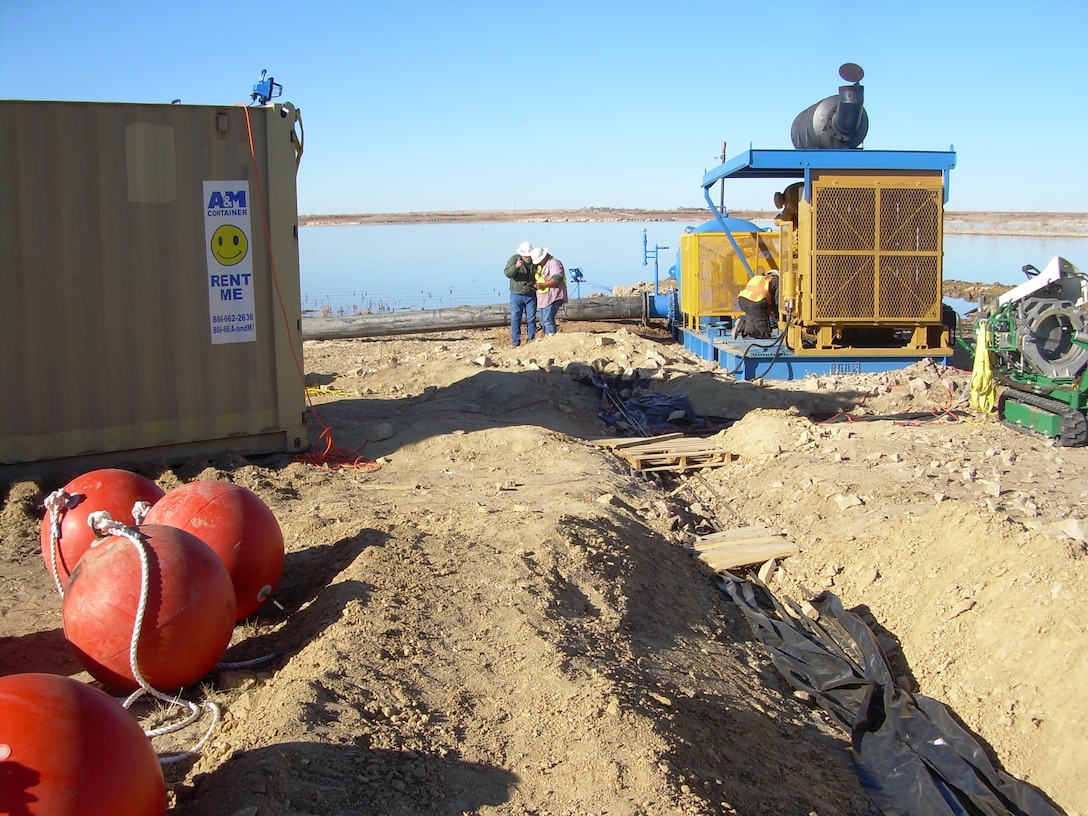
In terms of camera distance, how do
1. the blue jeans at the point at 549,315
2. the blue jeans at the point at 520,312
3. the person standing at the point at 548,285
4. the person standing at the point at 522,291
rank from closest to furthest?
the person standing at the point at 522,291
the person standing at the point at 548,285
the blue jeans at the point at 549,315
the blue jeans at the point at 520,312

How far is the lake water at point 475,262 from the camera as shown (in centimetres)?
2791

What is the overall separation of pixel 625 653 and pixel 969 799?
1723mm

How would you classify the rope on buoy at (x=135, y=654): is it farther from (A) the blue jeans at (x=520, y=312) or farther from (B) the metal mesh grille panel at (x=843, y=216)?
(A) the blue jeans at (x=520, y=312)

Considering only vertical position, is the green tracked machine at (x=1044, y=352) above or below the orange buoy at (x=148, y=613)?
above

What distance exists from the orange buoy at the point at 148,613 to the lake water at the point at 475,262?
17.3 m

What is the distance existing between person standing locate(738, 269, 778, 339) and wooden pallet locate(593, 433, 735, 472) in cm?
528

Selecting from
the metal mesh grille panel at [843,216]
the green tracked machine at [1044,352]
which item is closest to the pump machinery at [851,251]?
the metal mesh grille panel at [843,216]

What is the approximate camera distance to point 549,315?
55.8ft

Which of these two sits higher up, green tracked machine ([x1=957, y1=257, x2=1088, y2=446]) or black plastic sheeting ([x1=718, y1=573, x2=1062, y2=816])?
green tracked machine ([x1=957, y1=257, x2=1088, y2=446])

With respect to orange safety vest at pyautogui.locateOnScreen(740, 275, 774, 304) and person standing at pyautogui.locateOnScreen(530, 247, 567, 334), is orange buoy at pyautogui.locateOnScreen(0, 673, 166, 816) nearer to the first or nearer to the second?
orange safety vest at pyautogui.locateOnScreen(740, 275, 774, 304)

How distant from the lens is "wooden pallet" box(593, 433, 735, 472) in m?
9.69

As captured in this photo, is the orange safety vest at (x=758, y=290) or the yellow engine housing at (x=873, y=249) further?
the orange safety vest at (x=758, y=290)

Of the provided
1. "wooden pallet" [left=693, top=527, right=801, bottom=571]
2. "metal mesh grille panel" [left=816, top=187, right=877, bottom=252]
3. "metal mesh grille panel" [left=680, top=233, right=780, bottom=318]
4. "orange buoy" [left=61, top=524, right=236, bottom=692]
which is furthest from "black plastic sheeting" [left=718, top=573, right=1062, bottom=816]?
"metal mesh grille panel" [left=680, top=233, right=780, bottom=318]

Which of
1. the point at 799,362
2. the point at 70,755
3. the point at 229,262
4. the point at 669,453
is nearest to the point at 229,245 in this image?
the point at 229,262
